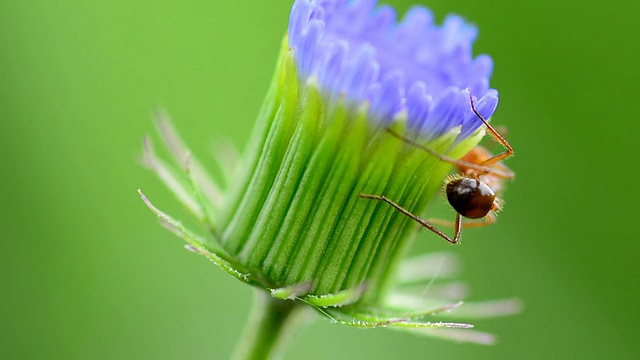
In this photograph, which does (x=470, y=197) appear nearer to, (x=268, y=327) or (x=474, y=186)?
(x=474, y=186)

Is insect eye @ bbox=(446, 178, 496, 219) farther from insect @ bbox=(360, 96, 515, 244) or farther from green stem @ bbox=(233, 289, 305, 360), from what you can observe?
green stem @ bbox=(233, 289, 305, 360)

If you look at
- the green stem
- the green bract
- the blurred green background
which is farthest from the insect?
the blurred green background

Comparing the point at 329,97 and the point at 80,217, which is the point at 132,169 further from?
the point at 329,97

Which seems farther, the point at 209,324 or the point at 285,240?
the point at 209,324

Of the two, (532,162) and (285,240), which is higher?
(532,162)

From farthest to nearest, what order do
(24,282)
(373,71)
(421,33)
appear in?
(24,282)
(421,33)
(373,71)

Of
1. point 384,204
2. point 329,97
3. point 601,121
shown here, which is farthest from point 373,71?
point 601,121

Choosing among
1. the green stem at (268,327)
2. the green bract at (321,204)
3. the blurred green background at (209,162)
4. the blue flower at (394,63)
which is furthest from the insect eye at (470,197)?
the blurred green background at (209,162)

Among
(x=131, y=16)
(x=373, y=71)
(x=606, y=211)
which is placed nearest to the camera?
(x=373, y=71)
